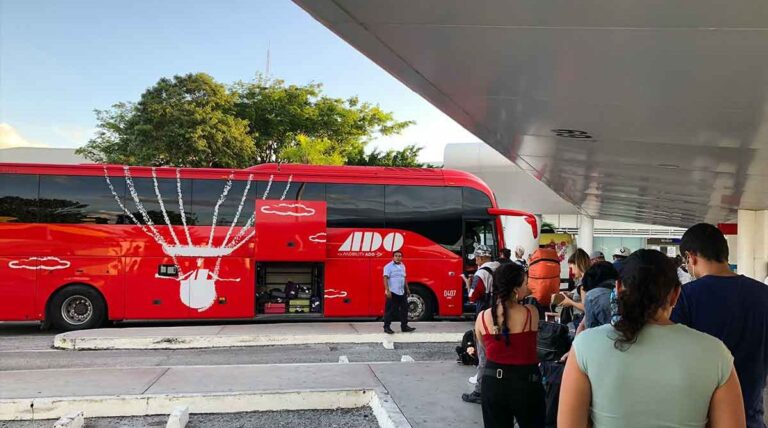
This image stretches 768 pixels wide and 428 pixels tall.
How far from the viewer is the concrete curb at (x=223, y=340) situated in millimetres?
10539

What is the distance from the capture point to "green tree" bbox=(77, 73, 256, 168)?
90.0ft

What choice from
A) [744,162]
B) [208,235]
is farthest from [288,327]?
[744,162]

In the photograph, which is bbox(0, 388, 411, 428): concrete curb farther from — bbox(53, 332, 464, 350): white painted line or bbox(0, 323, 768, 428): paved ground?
bbox(53, 332, 464, 350): white painted line

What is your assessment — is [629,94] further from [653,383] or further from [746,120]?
[653,383]

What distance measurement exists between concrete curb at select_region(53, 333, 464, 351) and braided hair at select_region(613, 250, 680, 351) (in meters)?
9.07

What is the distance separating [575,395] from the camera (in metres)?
2.15

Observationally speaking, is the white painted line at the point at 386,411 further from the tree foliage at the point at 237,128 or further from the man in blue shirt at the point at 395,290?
the tree foliage at the point at 237,128

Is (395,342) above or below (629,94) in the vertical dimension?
below

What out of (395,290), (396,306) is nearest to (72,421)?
(395,290)

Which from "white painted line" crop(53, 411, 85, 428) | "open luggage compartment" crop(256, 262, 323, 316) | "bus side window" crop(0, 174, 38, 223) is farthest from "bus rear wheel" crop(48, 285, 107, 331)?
"white painted line" crop(53, 411, 85, 428)

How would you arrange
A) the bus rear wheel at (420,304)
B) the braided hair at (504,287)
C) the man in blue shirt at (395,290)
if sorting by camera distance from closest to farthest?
the braided hair at (504,287), the man in blue shirt at (395,290), the bus rear wheel at (420,304)

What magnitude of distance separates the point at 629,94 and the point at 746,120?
1.59 metres

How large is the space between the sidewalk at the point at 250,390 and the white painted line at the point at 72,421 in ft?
1.17

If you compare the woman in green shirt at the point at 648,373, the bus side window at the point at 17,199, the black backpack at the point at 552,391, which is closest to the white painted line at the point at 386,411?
the black backpack at the point at 552,391
